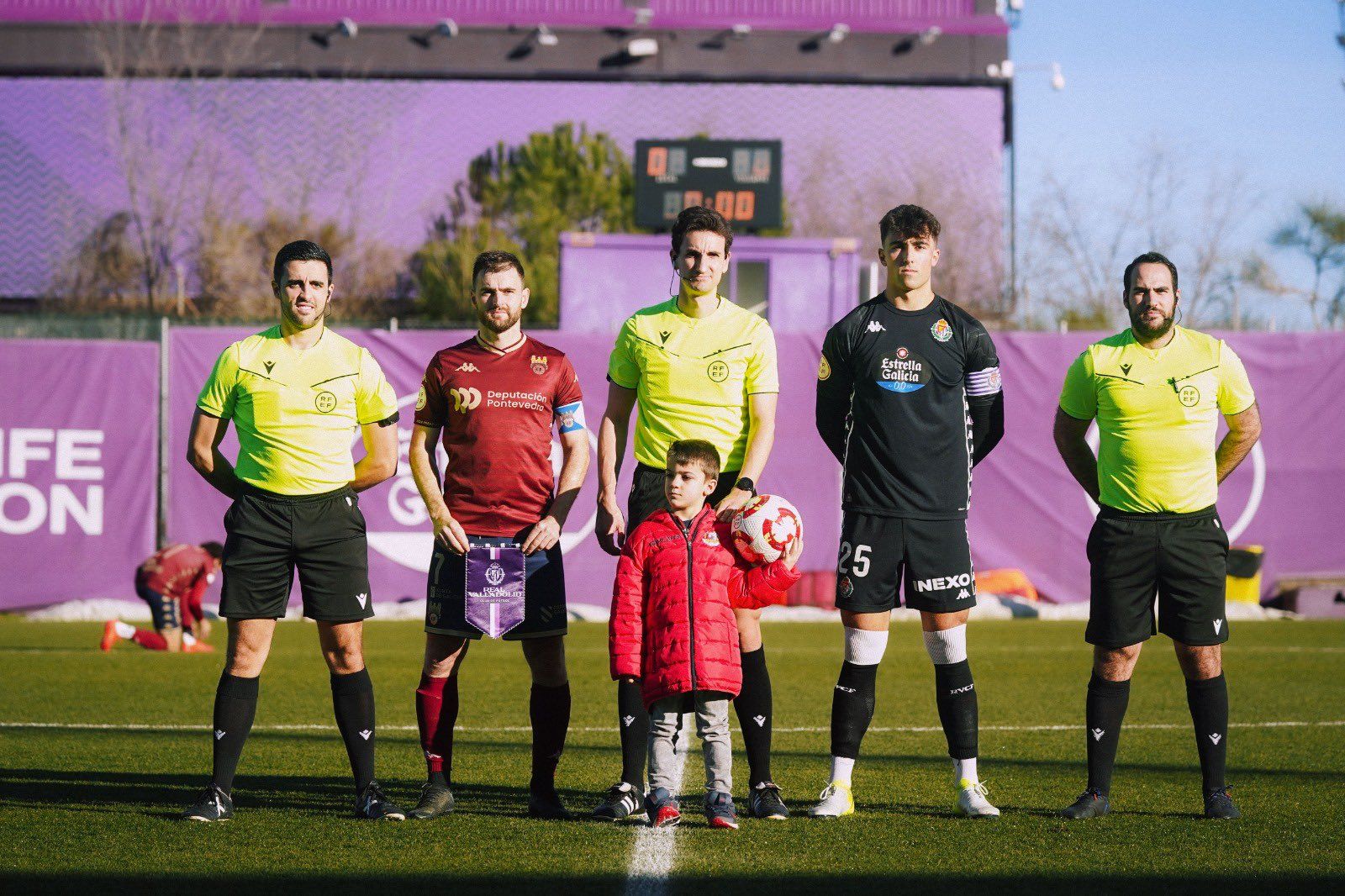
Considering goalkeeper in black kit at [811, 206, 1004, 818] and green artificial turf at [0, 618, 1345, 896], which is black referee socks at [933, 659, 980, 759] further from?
green artificial turf at [0, 618, 1345, 896]

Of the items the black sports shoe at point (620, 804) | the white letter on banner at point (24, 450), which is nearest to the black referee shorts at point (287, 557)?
the black sports shoe at point (620, 804)

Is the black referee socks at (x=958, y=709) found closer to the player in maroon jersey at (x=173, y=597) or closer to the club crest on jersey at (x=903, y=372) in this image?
the club crest on jersey at (x=903, y=372)

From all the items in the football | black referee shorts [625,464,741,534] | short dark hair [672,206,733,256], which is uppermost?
short dark hair [672,206,733,256]

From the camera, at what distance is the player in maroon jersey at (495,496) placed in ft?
19.4

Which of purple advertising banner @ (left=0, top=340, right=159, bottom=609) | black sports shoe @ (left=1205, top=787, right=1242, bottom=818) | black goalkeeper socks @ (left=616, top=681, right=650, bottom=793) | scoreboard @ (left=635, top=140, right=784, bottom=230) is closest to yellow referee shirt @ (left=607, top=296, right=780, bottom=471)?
black goalkeeper socks @ (left=616, top=681, right=650, bottom=793)

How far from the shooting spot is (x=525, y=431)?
5.95 m

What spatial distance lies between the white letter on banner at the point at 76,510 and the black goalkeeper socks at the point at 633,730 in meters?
10.4

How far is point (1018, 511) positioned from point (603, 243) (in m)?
8.40

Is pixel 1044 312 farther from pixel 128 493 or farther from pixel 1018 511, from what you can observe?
pixel 128 493

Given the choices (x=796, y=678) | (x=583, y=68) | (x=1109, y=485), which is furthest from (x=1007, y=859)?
(x=583, y=68)

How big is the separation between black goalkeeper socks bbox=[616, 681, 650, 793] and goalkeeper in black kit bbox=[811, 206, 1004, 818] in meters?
0.67

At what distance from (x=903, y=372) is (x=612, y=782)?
7.29 feet

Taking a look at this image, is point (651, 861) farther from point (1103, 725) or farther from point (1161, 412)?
point (1161, 412)

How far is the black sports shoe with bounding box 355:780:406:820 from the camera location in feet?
19.1
